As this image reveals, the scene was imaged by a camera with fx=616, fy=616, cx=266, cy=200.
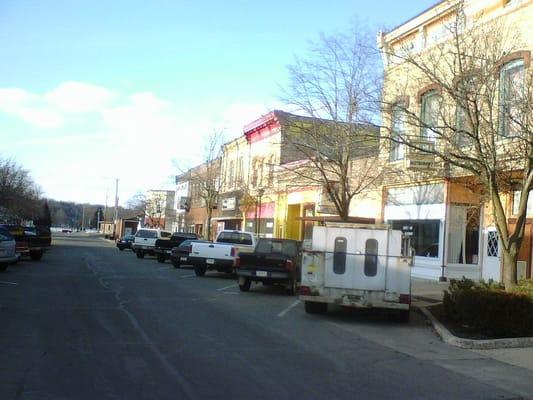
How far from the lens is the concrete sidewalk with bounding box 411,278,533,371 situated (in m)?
9.91

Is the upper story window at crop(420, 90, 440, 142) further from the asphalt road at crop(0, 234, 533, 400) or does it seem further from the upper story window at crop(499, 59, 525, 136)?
the asphalt road at crop(0, 234, 533, 400)

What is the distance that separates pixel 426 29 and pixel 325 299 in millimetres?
12783

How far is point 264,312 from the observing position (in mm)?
14148

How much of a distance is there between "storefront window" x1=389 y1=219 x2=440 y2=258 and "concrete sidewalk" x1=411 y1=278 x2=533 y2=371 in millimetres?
1130

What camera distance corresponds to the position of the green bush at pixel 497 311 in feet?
38.3

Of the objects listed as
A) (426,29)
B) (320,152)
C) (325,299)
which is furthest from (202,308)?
(426,29)

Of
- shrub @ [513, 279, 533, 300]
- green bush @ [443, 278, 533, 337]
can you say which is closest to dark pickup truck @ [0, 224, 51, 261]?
green bush @ [443, 278, 533, 337]

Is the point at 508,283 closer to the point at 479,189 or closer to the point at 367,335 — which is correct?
the point at 367,335

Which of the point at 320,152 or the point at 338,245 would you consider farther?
the point at 320,152

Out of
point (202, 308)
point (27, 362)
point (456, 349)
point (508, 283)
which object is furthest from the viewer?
point (202, 308)

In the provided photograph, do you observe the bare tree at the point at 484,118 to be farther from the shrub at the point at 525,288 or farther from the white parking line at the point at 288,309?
the white parking line at the point at 288,309

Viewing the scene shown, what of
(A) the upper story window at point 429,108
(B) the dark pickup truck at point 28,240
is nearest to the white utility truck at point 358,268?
(A) the upper story window at point 429,108

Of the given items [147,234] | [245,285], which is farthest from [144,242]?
[245,285]

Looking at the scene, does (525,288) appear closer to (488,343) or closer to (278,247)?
(488,343)
